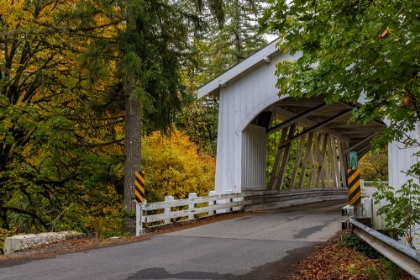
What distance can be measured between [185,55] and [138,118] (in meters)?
2.48

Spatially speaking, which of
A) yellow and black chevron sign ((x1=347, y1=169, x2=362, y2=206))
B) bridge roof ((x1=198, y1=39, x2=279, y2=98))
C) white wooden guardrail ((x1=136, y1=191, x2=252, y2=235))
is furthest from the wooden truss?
yellow and black chevron sign ((x1=347, y1=169, x2=362, y2=206))

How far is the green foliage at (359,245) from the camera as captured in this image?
6350 mm

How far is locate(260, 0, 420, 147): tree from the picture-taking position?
141 inches

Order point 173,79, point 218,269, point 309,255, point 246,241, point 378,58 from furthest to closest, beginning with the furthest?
point 173,79
point 246,241
point 309,255
point 218,269
point 378,58

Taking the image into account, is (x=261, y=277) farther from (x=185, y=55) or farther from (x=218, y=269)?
(x=185, y=55)

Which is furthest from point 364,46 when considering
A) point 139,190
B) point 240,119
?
point 240,119

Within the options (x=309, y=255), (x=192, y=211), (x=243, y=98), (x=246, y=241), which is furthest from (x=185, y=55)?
(x=309, y=255)

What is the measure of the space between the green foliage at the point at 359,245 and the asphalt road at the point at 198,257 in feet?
1.80

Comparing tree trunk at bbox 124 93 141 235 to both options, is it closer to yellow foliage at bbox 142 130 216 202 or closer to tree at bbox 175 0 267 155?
yellow foliage at bbox 142 130 216 202

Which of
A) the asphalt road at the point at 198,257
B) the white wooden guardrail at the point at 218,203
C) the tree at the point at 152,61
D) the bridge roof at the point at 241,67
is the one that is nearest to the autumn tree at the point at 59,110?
the tree at the point at 152,61

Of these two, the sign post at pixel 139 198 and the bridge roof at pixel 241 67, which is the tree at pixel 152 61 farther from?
the bridge roof at pixel 241 67

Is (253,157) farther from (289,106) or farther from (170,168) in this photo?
(170,168)

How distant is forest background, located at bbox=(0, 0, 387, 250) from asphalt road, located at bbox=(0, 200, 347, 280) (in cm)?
356

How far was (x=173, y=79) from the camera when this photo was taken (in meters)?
11.7
